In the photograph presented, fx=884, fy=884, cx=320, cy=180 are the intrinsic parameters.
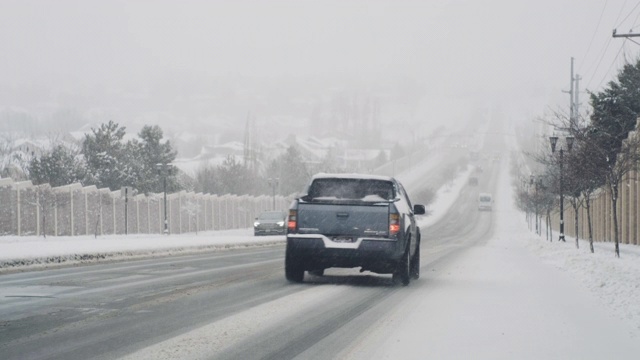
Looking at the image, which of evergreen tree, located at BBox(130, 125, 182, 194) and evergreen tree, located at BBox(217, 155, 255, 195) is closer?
evergreen tree, located at BBox(130, 125, 182, 194)

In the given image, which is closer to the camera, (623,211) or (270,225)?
(623,211)

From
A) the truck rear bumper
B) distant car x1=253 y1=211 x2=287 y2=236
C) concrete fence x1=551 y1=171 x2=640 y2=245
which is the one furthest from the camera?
distant car x1=253 y1=211 x2=287 y2=236

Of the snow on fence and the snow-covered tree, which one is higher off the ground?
the snow-covered tree

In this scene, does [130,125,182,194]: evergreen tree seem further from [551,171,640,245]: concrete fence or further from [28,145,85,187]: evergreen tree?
[551,171,640,245]: concrete fence

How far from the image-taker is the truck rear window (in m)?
17.1

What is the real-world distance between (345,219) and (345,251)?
56 centimetres

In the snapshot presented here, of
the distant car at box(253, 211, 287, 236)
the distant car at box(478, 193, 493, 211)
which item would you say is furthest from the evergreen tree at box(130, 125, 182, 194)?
the distant car at box(478, 193, 493, 211)

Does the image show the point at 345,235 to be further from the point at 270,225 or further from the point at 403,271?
the point at 270,225

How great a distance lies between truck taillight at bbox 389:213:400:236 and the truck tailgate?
0.06m

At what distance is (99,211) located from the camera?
56.2 metres

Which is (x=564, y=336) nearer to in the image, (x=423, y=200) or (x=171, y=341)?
(x=171, y=341)

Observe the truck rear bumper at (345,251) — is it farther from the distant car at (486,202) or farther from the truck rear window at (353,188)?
the distant car at (486,202)

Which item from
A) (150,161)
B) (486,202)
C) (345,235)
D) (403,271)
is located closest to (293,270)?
(345,235)

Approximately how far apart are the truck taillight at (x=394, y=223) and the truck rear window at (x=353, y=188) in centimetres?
145
